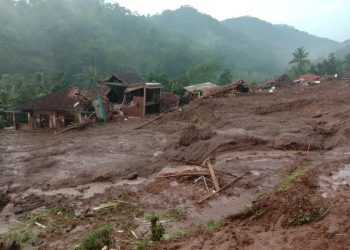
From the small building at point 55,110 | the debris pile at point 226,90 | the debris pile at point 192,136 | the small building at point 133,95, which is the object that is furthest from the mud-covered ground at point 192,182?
the debris pile at point 226,90

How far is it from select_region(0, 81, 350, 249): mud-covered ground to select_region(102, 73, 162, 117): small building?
5515mm

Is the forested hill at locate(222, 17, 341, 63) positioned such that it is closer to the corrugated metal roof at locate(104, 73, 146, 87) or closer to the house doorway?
the corrugated metal roof at locate(104, 73, 146, 87)

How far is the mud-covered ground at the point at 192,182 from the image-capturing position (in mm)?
7340

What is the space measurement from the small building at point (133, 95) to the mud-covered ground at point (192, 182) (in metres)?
5.52

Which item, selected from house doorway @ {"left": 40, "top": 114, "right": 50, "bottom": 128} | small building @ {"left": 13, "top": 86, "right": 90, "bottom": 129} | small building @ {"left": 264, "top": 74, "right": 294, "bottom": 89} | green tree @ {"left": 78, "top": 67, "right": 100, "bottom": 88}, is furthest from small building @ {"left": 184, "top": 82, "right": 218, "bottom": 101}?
green tree @ {"left": 78, "top": 67, "right": 100, "bottom": 88}

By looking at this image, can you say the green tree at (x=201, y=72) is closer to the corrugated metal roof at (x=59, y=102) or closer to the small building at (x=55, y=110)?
the corrugated metal roof at (x=59, y=102)

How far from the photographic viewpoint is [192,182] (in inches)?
491

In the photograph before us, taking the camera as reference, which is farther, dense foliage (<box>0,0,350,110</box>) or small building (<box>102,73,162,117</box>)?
dense foliage (<box>0,0,350,110</box>)

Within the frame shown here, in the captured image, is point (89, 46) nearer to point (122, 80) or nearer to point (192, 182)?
point (122, 80)

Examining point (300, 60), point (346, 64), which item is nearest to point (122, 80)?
point (300, 60)

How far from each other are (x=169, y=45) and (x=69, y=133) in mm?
56032

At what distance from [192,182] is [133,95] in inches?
779

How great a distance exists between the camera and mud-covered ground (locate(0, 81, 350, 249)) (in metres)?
7.34

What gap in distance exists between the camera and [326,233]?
6312 mm
